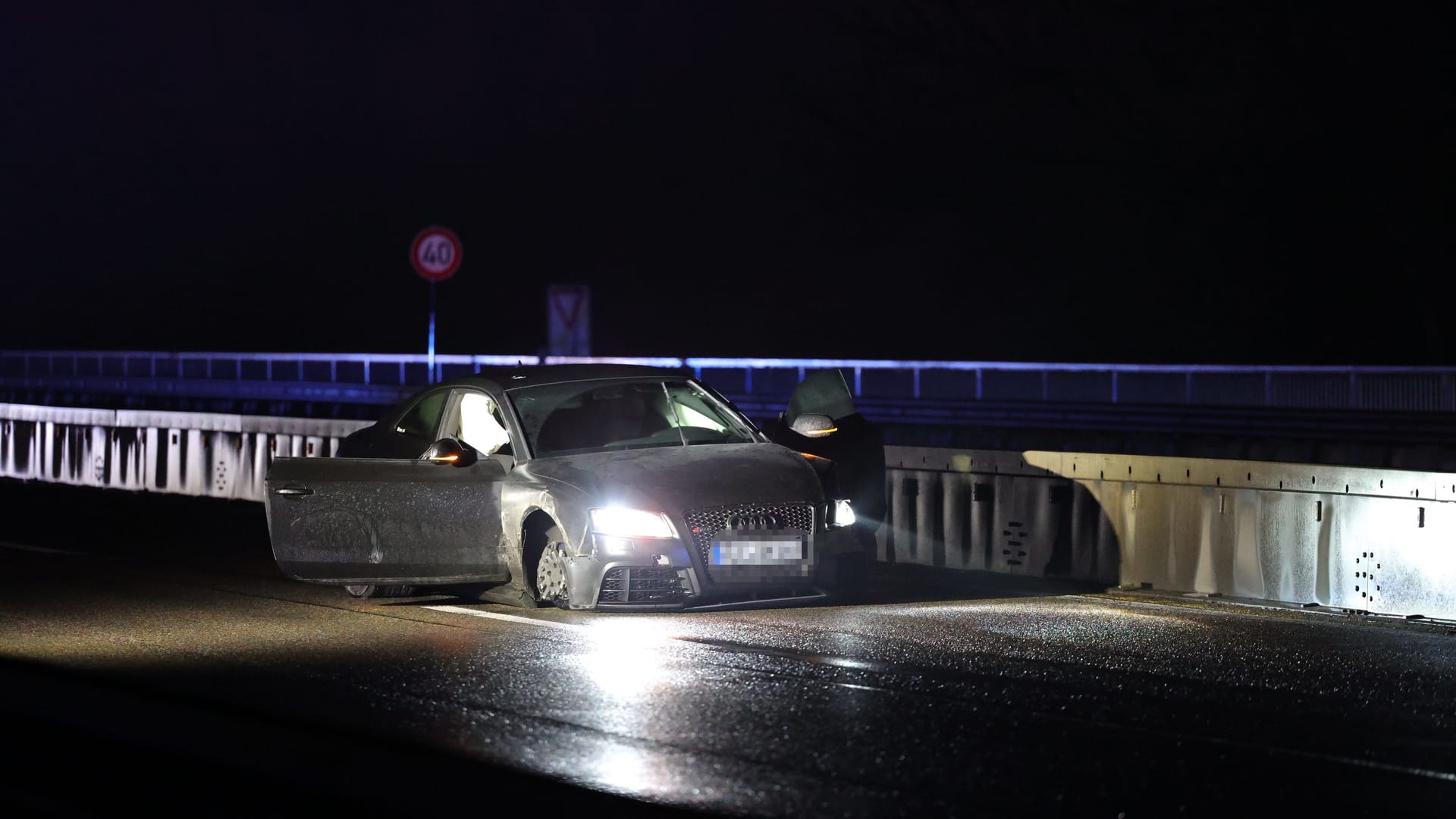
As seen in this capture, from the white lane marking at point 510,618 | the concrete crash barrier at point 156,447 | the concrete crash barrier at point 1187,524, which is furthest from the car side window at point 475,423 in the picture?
the concrete crash barrier at point 156,447

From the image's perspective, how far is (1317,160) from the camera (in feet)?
166

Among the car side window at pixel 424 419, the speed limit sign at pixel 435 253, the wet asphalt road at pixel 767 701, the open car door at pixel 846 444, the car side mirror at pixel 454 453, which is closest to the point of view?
the wet asphalt road at pixel 767 701

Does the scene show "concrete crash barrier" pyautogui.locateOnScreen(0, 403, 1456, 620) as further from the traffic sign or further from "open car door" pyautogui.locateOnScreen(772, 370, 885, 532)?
the traffic sign

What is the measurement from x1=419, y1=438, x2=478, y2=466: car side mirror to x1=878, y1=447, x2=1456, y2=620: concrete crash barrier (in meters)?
4.31

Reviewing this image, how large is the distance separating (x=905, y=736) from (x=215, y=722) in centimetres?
272

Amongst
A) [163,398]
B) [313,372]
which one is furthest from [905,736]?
[313,372]

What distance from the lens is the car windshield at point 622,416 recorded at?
11102 mm

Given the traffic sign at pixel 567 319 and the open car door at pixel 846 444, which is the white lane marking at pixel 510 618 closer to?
the open car door at pixel 846 444

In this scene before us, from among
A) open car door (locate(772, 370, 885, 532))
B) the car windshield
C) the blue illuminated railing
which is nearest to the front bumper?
the car windshield

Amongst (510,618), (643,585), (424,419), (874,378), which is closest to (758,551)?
(643,585)

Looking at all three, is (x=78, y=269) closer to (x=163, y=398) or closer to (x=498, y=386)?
(x=163, y=398)

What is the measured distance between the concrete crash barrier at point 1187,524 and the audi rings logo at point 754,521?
3308mm

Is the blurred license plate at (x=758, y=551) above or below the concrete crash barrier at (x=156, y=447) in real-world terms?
below

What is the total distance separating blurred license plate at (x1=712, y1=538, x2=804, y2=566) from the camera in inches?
399
